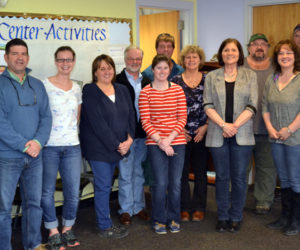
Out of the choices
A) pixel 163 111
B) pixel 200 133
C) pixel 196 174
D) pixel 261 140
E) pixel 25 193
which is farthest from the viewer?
pixel 261 140

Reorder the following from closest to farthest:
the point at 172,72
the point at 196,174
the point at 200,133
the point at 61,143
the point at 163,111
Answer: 1. the point at 61,143
2. the point at 163,111
3. the point at 200,133
4. the point at 196,174
5. the point at 172,72

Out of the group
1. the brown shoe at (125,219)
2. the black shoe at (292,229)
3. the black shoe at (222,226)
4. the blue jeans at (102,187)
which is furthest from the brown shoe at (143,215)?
the black shoe at (292,229)

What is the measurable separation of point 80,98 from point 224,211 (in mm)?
1443

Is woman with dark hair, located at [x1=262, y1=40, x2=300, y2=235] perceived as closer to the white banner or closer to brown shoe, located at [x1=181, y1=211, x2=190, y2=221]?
brown shoe, located at [x1=181, y1=211, x2=190, y2=221]

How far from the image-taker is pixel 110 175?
2988mm

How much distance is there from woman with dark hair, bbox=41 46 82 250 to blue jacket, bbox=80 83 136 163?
0.10 metres

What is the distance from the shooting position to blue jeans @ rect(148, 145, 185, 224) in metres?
2.94

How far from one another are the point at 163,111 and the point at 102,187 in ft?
2.45

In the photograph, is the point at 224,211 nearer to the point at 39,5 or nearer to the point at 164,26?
the point at 39,5

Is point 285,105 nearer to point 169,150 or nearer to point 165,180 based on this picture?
point 169,150

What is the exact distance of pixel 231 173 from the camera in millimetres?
3010

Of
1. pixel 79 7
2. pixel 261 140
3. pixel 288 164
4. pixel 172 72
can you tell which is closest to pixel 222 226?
pixel 288 164

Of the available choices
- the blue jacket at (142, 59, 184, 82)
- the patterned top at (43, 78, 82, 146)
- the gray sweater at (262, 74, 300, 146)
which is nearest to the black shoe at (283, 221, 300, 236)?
the gray sweater at (262, 74, 300, 146)

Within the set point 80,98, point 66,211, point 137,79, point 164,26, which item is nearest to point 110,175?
point 66,211
